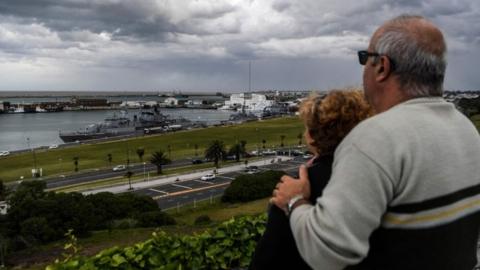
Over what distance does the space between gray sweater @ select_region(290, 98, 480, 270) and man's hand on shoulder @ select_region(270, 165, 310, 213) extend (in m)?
0.09

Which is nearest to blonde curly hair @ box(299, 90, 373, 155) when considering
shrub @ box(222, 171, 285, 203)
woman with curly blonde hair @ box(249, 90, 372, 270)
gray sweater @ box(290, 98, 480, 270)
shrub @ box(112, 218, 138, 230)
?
woman with curly blonde hair @ box(249, 90, 372, 270)

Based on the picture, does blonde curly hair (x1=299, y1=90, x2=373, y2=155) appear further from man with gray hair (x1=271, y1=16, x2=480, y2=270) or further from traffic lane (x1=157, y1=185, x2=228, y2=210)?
traffic lane (x1=157, y1=185, x2=228, y2=210)

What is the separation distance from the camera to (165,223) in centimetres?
2009

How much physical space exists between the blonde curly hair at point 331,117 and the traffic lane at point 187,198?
2699 centimetres

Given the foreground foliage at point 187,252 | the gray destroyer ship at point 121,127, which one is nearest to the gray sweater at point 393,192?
the foreground foliage at point 187,252

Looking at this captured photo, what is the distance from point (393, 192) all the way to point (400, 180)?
38 millimetres

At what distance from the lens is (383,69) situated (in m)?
1.60

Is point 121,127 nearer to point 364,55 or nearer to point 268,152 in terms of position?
point 268,152

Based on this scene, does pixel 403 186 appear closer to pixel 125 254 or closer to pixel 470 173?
pixel 470 173

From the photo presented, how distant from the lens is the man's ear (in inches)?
62.3

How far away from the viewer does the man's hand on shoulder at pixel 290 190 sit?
1659mm

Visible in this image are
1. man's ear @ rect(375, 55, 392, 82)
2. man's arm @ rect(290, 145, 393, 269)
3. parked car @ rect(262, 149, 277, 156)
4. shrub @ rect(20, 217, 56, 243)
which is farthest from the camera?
parked car @ rect(262, 149, 277, 156)

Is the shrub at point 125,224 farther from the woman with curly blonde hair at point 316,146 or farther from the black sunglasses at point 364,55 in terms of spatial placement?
the black sunglasses at point 364,55

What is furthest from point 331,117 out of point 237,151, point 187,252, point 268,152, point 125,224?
point 268,152
